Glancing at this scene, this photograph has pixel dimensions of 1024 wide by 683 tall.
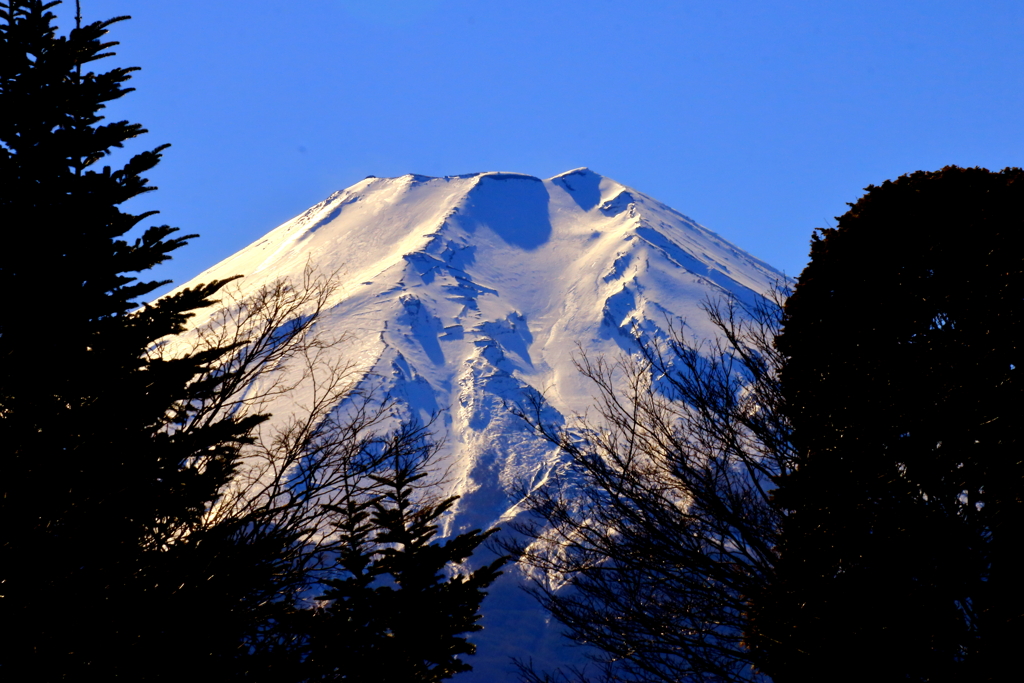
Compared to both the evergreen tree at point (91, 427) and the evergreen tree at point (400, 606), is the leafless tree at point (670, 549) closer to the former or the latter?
the evergreen tree at point (400, 606)

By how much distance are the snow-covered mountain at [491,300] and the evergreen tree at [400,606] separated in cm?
11067

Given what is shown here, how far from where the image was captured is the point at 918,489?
542cm

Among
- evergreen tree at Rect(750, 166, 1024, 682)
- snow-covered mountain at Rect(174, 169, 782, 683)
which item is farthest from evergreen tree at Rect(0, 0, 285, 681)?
snow-covered mountain at Rect(174, 169, 782, 683)

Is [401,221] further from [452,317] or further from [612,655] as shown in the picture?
[612,655]

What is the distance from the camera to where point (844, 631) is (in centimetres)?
532

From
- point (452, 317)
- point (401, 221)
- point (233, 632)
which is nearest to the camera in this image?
point (233, 632)

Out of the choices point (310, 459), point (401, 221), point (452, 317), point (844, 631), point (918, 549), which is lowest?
point (310, 459)

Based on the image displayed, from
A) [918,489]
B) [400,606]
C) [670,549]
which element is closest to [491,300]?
[400,606]

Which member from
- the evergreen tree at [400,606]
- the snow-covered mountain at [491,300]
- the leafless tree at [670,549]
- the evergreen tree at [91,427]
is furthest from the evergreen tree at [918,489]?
the snow-covered mountain at [491,300]

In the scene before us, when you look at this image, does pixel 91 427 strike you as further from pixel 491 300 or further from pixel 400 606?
pixel 491 300

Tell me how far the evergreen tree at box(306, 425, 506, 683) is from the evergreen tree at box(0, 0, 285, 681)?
1207 millimetres

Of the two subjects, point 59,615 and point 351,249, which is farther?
point 351,249

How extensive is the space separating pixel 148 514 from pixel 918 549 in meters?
6.34

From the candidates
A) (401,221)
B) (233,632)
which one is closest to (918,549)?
(233,632)
